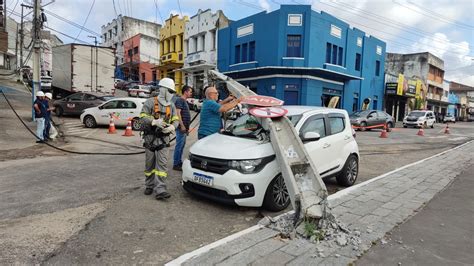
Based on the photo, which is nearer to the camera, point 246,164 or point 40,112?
point 246,164

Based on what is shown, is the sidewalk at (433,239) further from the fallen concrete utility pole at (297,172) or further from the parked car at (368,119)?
the parked car at (368,119)

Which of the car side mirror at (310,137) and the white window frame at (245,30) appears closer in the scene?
the car side mirror at (310,137)

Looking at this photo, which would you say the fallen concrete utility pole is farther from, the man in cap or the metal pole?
the metal pole

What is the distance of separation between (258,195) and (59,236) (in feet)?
8.35

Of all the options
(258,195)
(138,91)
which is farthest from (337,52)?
(258,195)

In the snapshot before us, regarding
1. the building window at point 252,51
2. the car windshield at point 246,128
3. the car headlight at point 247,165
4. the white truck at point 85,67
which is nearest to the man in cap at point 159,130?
the car windshield at point 246,128

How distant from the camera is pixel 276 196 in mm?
5109

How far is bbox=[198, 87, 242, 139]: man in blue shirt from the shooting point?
6535 millimetres

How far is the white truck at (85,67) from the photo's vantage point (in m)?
21.0

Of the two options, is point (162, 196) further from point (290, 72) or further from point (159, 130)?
point (290, 72)

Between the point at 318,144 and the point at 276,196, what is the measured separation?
1.40 metres

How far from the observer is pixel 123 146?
1112 cm

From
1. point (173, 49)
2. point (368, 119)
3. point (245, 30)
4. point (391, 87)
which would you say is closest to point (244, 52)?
point (245, 30)

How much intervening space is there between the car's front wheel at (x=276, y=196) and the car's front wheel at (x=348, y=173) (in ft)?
6.77
